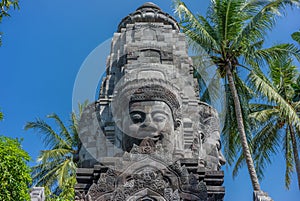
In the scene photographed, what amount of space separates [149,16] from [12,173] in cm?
934

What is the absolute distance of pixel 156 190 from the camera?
11344mm

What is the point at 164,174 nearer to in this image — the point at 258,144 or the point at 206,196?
the point at 206,196

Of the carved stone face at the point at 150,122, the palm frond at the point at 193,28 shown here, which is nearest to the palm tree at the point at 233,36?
the palm frond at the point at 193,28

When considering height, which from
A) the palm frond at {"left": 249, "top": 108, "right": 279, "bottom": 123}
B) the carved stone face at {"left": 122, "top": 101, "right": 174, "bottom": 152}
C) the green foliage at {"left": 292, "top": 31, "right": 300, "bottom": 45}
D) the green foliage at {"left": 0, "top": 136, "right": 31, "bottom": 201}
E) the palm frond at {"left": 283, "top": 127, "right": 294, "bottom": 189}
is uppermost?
the green foliage at {"left": 292, "top": 31, "right": 300, "bottom": 45}

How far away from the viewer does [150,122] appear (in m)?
13.5

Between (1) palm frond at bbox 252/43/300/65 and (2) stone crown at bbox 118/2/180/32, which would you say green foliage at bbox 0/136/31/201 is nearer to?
(2) stone crown at bbox 118/2/180/32

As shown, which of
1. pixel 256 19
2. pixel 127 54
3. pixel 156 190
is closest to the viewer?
pixel 156 190

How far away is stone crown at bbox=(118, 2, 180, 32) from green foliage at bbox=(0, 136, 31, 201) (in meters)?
8.24

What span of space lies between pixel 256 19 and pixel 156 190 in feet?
40.0

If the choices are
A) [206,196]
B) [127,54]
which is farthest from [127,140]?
[127,54]

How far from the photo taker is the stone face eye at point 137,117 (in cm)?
1365

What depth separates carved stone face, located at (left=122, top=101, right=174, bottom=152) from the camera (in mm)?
13273

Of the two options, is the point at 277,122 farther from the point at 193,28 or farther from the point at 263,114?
the point at 193,28

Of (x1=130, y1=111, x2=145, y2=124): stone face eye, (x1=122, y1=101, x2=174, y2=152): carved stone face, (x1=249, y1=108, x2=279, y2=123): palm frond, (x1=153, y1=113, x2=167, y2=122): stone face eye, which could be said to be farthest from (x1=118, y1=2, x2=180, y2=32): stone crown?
(x1=153, y1=113, x2=167, y2=122): stone face eye
